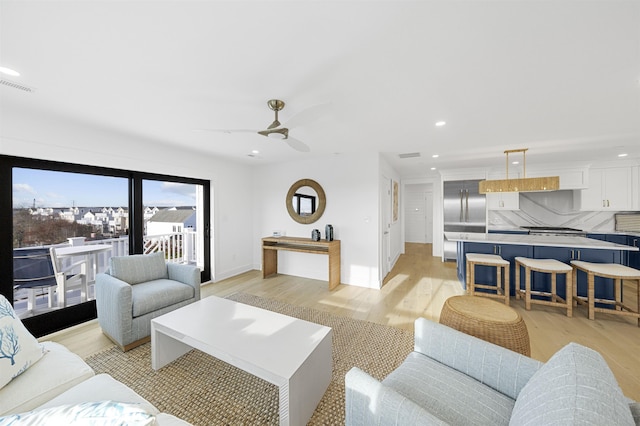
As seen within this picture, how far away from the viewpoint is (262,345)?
1616 millimetres

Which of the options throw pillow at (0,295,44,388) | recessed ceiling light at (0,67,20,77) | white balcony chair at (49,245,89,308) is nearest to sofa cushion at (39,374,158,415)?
throw pillow at (0,295,44,388)

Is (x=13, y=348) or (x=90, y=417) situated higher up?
(x=90, y=417)

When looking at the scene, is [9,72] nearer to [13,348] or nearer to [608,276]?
[13,348]

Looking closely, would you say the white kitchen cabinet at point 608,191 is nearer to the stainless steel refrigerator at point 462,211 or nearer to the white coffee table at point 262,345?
the stainless steel refrigerator at point 462,211

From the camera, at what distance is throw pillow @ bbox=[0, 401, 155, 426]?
→ 0.62m

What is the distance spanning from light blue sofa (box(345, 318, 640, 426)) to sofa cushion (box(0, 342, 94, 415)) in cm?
143

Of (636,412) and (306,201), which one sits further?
(306,201)

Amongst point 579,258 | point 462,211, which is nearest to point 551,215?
point 462,211

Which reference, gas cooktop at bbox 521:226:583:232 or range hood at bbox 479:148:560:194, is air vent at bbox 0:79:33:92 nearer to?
range hood at bbox 479:148:560:194

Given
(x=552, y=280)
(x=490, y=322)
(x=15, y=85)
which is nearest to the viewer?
(x=490, y=322)

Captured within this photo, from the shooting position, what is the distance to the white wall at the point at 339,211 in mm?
4055

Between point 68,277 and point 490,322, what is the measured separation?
4.37 m

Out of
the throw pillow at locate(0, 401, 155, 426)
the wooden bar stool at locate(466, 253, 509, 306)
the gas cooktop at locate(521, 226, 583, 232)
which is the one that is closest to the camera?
the throw pillow at locate(0, 401, 155, 426)

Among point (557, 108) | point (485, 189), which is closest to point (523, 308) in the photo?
point (485, 189)
